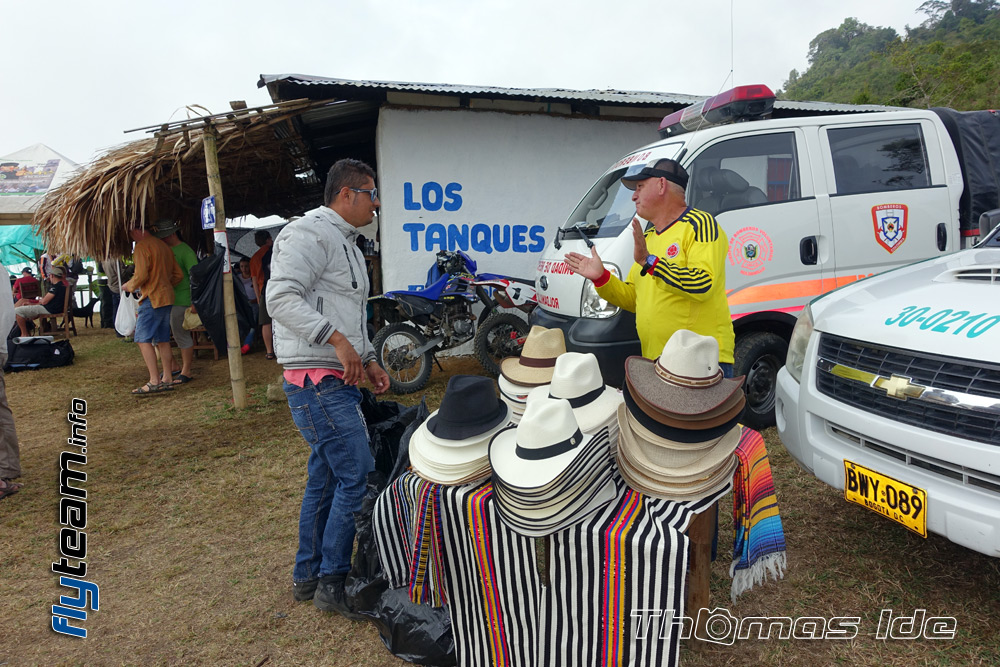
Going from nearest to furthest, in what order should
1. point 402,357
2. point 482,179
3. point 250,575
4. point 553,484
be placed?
point 553,484 → point 250,575 → point 402,357 → point 482,179

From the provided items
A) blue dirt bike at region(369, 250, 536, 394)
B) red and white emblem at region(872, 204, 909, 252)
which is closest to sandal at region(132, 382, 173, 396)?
blue dirt bike at region(369, 250, 536, 394)

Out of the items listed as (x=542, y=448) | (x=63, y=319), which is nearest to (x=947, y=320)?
(x=542, y=448)

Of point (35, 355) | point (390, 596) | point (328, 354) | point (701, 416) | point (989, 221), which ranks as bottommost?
point (390, 596)

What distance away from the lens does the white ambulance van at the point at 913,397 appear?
203 centimetres

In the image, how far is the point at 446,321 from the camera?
668cm

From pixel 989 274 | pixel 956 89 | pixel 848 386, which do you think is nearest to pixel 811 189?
pixel 989 274

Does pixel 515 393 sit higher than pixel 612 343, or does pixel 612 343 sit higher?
pixel 612 343

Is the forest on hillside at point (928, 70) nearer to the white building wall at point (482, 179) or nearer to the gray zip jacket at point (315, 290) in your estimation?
the white building wall at point (482, 179)

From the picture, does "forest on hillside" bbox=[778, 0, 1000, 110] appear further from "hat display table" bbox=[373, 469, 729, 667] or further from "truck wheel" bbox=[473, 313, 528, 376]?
"hat display table" bbox=[373, 469, 729, 667]

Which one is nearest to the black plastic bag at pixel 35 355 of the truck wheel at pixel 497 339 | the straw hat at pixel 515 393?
the truck wheel at pixel 497 339

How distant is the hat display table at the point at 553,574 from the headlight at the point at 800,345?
4.16ft

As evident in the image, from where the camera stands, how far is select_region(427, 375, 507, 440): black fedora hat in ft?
7.59

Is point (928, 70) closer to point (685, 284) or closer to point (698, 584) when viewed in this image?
point (685, 284)

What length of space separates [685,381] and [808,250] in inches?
107
